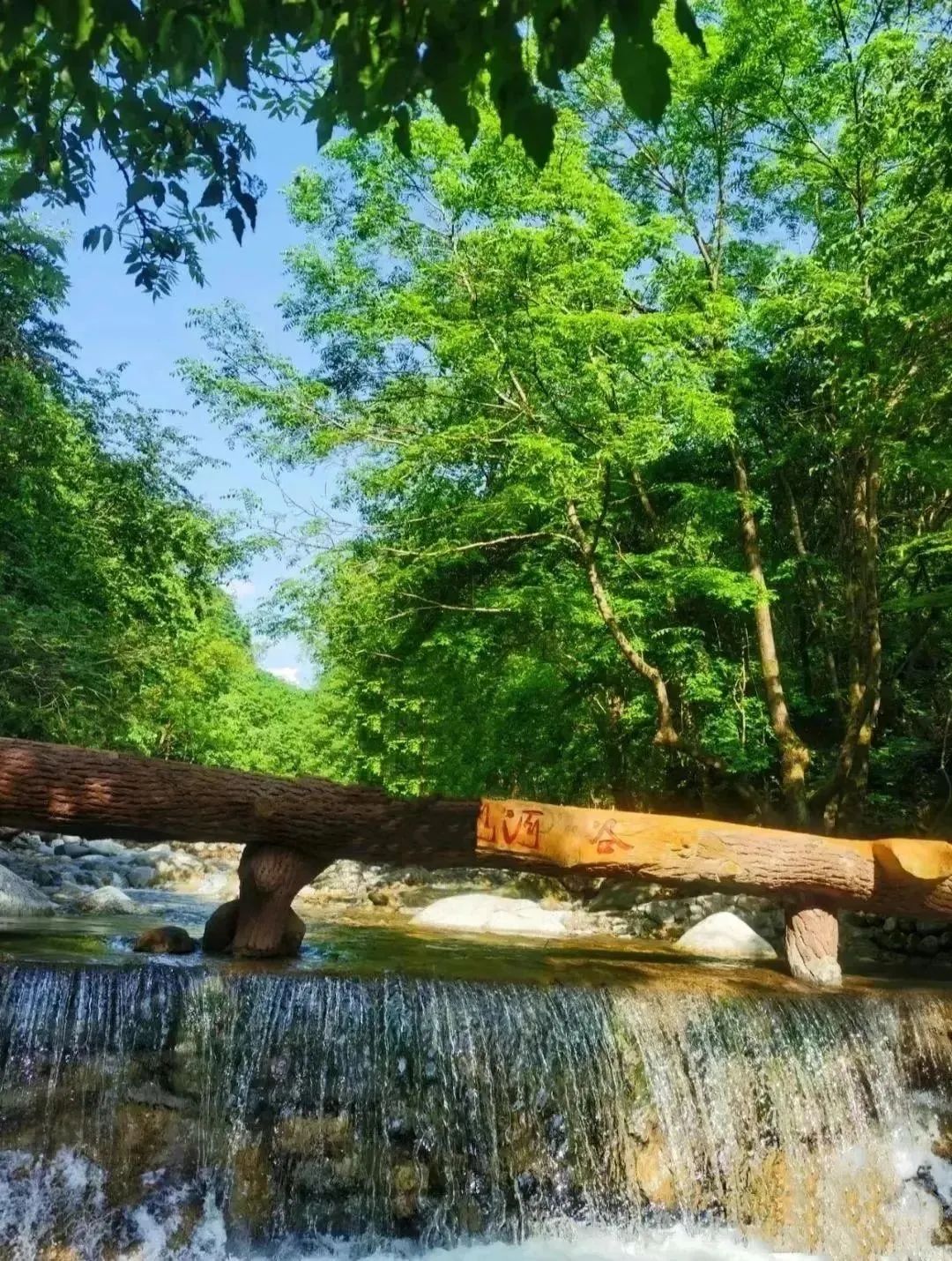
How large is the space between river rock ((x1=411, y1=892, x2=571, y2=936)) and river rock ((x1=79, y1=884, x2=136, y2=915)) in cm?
297

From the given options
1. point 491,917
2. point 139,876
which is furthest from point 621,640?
point 139,876

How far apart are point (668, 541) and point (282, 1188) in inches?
390

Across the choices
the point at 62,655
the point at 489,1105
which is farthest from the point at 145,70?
the point at 62,655

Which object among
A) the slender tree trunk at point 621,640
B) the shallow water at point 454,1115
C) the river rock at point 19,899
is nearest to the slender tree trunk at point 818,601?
the slender tree trunk at point 621,640

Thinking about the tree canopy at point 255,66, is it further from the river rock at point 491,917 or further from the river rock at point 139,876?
the river rock at point 139,876

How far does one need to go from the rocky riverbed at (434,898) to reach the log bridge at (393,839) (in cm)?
254

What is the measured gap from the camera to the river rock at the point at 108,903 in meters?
10.6

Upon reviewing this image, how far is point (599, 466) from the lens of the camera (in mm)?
11188

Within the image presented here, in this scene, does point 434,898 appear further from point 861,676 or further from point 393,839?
point 393,839

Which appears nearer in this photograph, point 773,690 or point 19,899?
point 19,899

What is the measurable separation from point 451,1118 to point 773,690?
768cm

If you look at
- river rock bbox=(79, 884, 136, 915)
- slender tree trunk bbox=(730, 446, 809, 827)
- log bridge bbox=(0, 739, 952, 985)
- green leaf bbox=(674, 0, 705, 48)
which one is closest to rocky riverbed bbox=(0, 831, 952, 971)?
river rock bbox=(79, 884, 136, 915)

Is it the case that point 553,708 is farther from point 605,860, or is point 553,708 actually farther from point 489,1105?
point 489,1105

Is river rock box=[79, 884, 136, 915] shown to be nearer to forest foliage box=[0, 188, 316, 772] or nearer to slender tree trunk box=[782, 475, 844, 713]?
forest foliage box=[0, 188, 316, 772]
